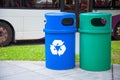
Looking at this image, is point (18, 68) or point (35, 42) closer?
point (18, 68)

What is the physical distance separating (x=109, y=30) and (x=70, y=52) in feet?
3.37

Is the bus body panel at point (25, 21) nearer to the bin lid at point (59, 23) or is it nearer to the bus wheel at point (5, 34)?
the bus wheel at point (5, 34)

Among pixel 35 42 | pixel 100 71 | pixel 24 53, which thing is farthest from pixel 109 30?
pixel 35 42

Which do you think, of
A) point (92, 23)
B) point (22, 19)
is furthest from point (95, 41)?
point (22, 19)

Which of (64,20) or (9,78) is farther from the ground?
(64,20)

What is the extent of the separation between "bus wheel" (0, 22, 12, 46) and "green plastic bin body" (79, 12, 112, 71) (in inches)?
222

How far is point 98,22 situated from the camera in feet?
29.2

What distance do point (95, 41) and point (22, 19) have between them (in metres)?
5.93

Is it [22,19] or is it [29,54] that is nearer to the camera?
[29,54]

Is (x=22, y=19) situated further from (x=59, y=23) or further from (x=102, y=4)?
(x=59, y=23)

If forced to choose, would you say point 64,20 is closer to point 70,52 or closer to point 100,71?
point 70,52

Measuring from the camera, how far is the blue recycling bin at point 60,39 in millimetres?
8383

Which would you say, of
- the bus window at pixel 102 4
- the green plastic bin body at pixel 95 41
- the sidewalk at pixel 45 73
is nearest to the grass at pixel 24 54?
the sidewalk at pixel 45 73

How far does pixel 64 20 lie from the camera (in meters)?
8.46
